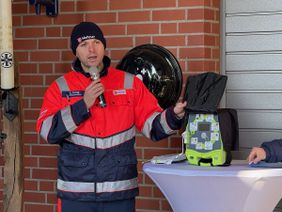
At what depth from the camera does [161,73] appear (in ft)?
15.5

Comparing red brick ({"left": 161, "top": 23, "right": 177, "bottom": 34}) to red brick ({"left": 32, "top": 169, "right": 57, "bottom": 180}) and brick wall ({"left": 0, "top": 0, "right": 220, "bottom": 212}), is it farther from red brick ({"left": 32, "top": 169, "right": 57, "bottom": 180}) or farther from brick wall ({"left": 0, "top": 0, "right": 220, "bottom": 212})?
red brick ({"left": 32, "top": 169, "right": 57, "bottom": 180})

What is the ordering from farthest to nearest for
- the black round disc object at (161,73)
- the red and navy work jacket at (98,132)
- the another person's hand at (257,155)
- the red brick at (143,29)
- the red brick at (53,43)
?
the red brick at (53,43), the red brick at (143,29), the black round disc object at (161,73), the red and navy work jacket at (98,132), the another person's hand at (257,155)

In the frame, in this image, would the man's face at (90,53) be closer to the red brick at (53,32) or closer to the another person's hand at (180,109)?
the another person's hand at (180,109)

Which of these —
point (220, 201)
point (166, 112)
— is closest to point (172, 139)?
point (166, 112)

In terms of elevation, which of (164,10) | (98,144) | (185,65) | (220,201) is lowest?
(220,201)

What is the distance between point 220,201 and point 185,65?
1323 mm

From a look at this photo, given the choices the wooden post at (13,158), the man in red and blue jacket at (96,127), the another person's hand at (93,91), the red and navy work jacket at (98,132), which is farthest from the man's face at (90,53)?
the wooden post at (13,158)

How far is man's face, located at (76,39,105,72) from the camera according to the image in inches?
159

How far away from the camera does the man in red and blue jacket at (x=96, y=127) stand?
397 centimetres

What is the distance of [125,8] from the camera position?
16.3 ft

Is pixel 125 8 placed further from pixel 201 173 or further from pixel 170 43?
pixel 201 173

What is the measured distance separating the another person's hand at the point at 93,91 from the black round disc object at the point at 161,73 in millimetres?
944

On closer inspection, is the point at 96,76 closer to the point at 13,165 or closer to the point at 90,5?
the point at 13,165

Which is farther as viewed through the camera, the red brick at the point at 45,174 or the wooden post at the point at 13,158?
the red brick at the point at 45,174
